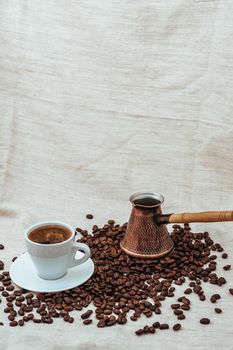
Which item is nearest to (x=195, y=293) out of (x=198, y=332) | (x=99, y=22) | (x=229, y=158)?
(x=198, y=332)

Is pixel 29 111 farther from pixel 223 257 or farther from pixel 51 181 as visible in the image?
pixel 223 257

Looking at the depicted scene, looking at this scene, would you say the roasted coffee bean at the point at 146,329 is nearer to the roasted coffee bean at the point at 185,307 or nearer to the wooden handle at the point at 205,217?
the roasted coffee bean at the point at 185,307

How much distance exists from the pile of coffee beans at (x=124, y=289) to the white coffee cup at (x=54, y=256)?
51 mm

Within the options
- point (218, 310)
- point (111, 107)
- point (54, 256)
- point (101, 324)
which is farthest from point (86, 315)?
point (111, 107)

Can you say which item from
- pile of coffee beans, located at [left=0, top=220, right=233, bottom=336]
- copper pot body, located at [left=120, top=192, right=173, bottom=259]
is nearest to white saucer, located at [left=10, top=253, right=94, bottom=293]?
pile of coffee beans, located at [left=0, top=220, right=233, bottom=336]

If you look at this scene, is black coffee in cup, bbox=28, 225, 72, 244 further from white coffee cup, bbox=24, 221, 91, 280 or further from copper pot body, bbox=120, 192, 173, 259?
copper pot body, bbox=120, 192, 173, 259

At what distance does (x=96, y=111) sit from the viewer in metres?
2.07

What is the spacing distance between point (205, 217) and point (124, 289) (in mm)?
254

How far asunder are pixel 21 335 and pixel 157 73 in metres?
0.93

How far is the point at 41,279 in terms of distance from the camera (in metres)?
1.60

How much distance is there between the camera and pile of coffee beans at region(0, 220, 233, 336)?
1494mm

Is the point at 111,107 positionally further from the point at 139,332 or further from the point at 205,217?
the point at 139,332

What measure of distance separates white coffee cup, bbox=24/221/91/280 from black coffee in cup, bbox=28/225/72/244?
12 mm

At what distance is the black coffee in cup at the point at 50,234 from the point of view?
5.27 feet
